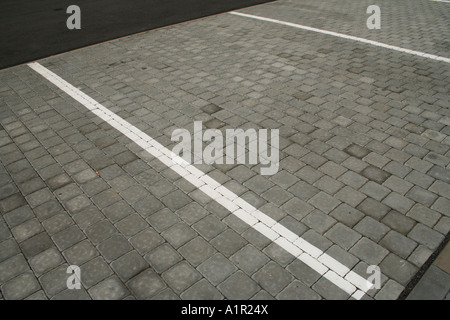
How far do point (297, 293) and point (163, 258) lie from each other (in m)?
1.60

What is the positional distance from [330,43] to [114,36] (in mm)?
6756

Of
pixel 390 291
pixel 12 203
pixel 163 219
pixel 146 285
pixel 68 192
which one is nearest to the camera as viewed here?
pixel 390 291

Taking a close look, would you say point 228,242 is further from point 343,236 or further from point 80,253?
point 80,253

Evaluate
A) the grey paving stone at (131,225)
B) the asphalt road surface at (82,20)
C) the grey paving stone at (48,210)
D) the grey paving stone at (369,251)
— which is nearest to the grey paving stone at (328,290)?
the grey paving stone at (369,251)

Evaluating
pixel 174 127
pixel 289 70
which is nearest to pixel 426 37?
pixel 289 70

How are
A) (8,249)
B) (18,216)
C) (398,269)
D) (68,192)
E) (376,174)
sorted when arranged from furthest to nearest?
(376,174) → (68,192) → (18,216) → (8,249) → (398,269)

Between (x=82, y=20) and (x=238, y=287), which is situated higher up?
(x=82, y=20)

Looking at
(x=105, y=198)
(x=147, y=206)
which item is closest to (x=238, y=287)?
(x=147, y=206)

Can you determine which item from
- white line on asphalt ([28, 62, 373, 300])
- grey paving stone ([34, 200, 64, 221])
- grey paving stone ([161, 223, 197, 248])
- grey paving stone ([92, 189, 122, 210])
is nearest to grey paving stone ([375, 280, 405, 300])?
white line on asphalt ([28, 62, 373, 300])

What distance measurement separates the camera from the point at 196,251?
4.19 m

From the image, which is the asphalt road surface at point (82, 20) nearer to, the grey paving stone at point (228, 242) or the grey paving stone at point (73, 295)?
the grey paving stone at point (73, 295)

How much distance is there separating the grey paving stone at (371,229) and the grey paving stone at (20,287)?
12.9ft

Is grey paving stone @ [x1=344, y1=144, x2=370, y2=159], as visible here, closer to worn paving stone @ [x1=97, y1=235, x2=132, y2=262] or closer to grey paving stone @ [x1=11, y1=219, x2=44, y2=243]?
worn paving stone @ [x1=97, y1=235, x2=132, y2=262]

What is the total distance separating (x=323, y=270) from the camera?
394 cm
